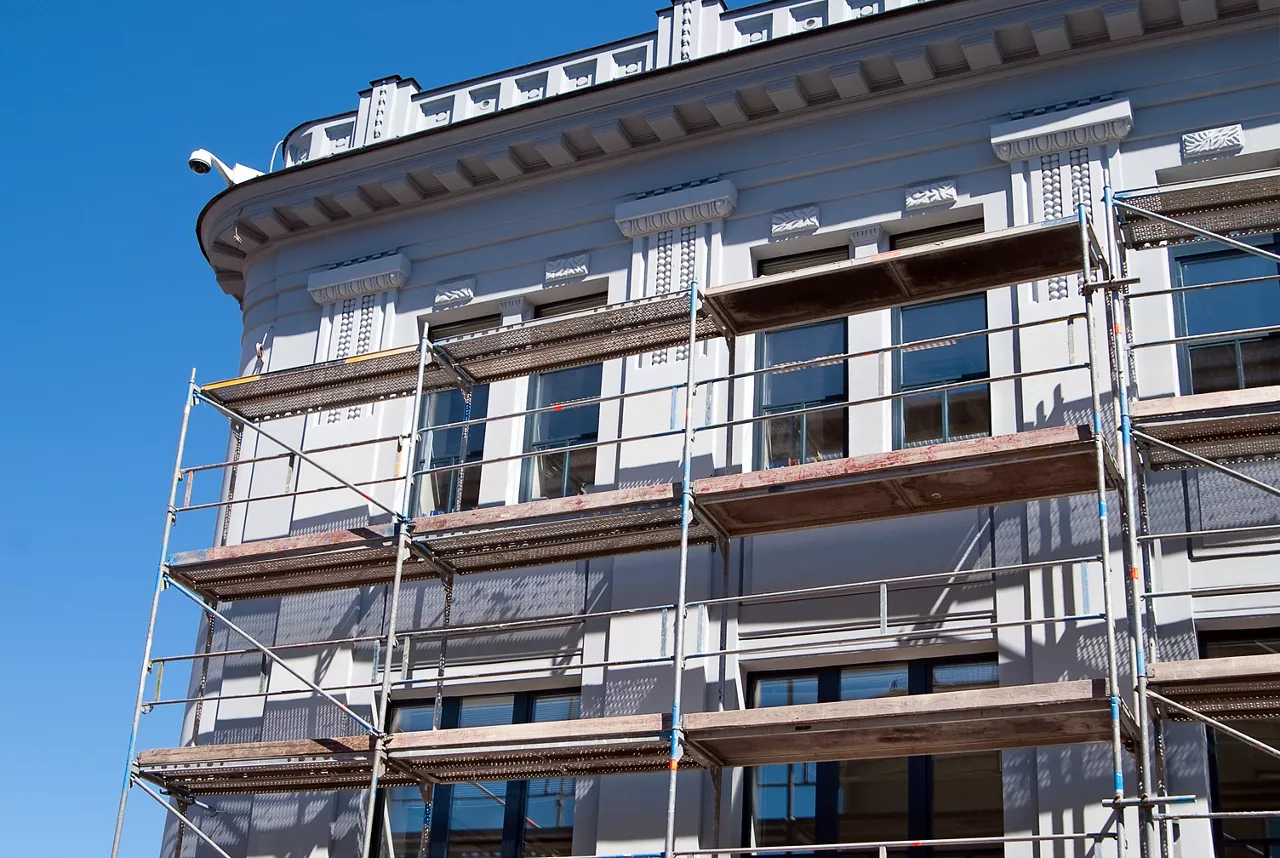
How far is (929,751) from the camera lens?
12852 millimetres

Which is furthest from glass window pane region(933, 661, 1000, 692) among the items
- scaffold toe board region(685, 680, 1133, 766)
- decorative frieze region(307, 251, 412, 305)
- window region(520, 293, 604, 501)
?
decorative frieze region(307, 251, 412, 305)

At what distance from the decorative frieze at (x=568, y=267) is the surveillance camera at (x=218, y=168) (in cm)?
427

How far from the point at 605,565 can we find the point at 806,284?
328 cm

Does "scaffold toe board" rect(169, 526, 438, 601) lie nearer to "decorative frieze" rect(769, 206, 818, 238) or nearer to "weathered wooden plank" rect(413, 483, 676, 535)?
"weathered wooden plank" rect(413, 483, 676, 535)

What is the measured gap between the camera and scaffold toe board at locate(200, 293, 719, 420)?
15562 mm

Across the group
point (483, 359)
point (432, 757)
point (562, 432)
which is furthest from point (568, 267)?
point (432, 757)

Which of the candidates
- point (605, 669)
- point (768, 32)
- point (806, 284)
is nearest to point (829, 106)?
point (768, 32)

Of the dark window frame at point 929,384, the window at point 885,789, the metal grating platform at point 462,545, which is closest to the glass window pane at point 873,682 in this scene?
the window at point 885,789

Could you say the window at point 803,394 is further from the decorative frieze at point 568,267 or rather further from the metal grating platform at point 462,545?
the decorative frieze at point 568,267

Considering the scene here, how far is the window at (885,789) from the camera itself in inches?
522

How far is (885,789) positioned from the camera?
13.6 metres

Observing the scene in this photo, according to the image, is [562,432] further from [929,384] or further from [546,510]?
[929,384]

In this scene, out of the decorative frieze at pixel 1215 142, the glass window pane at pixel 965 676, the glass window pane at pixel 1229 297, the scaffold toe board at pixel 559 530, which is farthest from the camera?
the decorative frieze at pixel 1215 142

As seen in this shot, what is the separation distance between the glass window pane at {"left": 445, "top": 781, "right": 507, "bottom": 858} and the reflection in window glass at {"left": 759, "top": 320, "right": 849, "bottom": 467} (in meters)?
4.03
